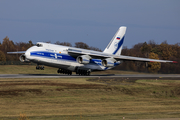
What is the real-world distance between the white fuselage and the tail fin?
6226 mm

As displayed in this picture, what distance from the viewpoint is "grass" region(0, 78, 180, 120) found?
14821 mm

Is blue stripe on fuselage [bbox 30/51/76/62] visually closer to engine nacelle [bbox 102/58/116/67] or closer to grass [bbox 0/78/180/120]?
engine nacelle [bbox 102/58/116/67]

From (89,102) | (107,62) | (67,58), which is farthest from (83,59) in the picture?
(89,102)

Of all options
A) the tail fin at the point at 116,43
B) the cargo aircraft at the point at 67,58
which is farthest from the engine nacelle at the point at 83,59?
the tail fin at the point at 116,43

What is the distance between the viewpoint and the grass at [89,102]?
48.6 ft

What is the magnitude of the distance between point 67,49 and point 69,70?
378cm

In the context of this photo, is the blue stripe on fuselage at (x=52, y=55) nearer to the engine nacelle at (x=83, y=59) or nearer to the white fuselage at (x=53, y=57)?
the white fuselage at (x=53, y=57)

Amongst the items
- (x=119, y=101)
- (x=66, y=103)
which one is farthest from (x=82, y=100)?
(x=119, y=101)

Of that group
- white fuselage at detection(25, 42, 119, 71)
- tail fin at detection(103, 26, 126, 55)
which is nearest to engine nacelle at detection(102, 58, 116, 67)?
white fuselage at detection(25, 42, 119, 71)

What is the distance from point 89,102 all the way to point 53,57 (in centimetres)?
1940

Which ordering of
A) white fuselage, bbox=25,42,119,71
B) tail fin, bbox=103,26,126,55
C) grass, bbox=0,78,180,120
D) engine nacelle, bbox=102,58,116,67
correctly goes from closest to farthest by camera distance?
grass, bbox=0,78,180,120
white fuselage, bbox=25,42,119,71
engine nacelle, bbox=102,58,116,67
tail fin, bbox=103,26,126,55

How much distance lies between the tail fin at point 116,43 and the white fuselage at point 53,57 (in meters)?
6.23

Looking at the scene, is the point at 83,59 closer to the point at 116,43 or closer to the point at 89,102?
the point at 116,43

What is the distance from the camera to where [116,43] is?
47.4 metres
